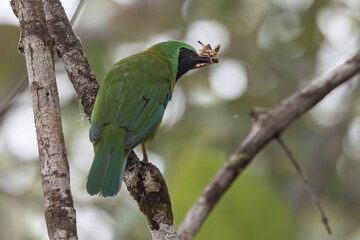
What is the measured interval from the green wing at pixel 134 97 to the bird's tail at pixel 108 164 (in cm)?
4

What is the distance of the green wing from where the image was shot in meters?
3.25

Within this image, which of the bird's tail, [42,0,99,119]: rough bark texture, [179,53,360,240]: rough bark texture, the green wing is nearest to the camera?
the bird's tail

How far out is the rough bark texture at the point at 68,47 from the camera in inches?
120

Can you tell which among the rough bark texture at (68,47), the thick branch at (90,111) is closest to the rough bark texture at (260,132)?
the thick branch at (90,111)

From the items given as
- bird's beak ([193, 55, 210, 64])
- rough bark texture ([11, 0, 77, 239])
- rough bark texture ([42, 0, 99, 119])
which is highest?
bird's beak ([193, 55, 210, 64])

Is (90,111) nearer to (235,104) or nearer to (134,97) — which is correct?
(134,97)

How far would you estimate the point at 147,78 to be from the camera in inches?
148

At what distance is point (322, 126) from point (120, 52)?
2404 mm

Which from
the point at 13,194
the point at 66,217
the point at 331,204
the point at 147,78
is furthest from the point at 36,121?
the point at 331,204

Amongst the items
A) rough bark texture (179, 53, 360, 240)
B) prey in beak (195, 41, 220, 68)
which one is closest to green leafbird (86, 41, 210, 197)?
prey in beak (195, 41, 220, 68)

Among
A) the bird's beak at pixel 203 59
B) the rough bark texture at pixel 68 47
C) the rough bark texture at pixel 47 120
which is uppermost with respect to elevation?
the bird's beak at pixel 203 59

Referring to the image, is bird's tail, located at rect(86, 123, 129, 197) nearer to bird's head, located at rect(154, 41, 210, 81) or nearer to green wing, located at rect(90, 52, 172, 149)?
green wing, located at rect(90, 52, 172, 149)

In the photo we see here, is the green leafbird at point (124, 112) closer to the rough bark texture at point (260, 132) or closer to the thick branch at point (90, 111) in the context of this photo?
the thick branch at point (90, 111)

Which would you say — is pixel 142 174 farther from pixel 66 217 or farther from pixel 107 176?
pixel 66 217
